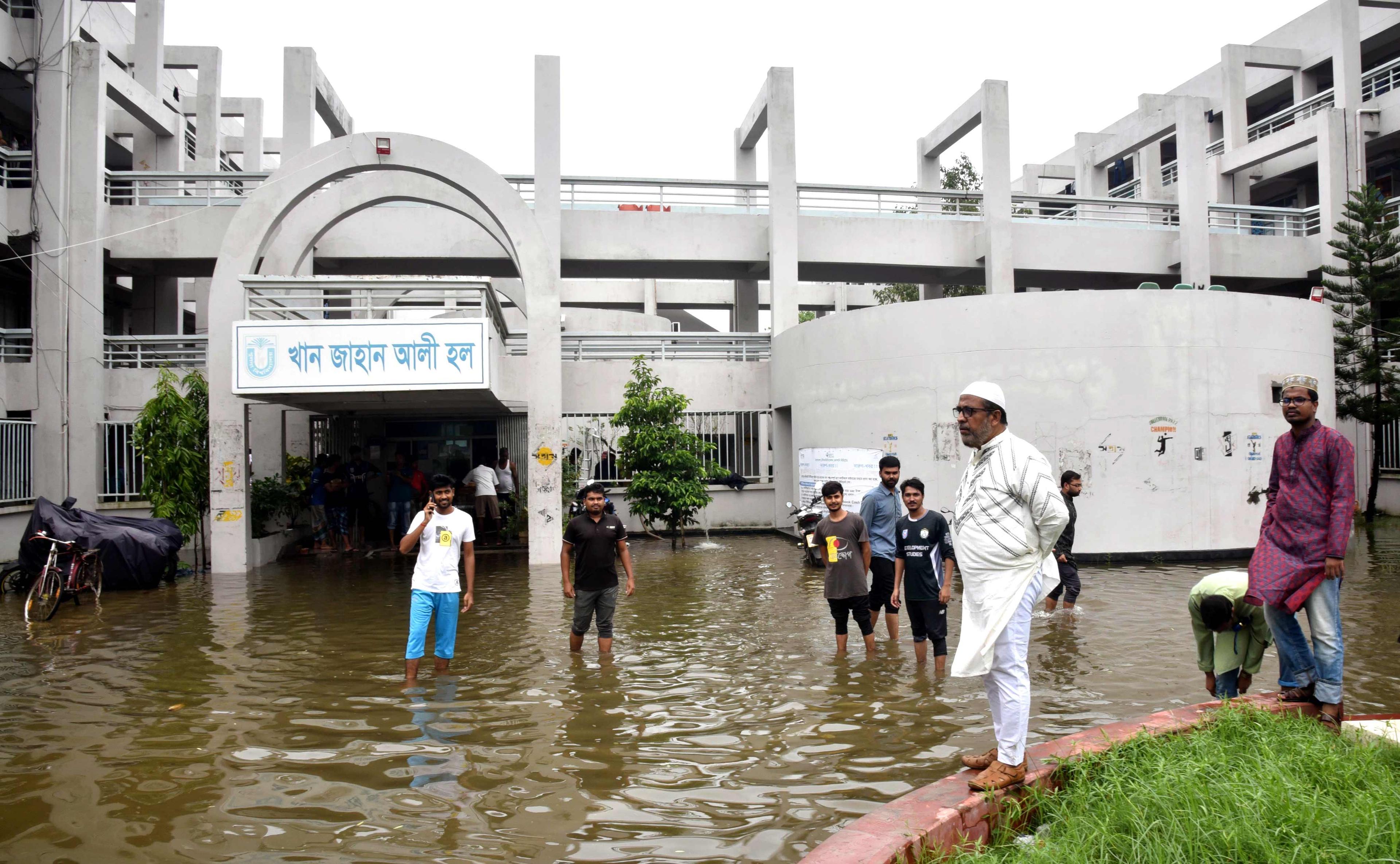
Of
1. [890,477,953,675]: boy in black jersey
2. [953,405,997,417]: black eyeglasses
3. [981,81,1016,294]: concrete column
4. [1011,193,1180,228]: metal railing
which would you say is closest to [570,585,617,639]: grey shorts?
[890,477,953,675]: boy in black jersey

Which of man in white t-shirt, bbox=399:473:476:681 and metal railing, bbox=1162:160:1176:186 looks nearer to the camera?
man in white t-shirt, bbox=399:473:476:681

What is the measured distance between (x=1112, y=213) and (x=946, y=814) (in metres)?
25.9

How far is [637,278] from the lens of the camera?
74.8 feet

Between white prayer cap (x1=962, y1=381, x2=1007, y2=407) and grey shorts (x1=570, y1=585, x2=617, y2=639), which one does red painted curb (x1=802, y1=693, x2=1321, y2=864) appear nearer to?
white prayer cap (x1=962, y1=381, x2=1007, y2=407)

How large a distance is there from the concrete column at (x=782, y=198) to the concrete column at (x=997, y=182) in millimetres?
4498

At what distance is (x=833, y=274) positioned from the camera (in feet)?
77.0

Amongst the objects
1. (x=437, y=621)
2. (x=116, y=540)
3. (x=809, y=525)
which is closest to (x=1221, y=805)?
(x=437, y=621)

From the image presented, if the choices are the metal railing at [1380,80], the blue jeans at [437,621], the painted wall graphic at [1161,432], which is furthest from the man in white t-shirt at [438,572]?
the metal railing at [1380,80]

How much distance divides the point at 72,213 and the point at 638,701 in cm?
1722

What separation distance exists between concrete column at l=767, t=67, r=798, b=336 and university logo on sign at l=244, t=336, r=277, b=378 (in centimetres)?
1064

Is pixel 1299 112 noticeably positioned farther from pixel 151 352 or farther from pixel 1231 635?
pixel 151 352

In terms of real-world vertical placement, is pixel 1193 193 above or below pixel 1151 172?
below

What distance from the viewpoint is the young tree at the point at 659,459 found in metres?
16.2

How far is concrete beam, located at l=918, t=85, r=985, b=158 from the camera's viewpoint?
21906 mm
